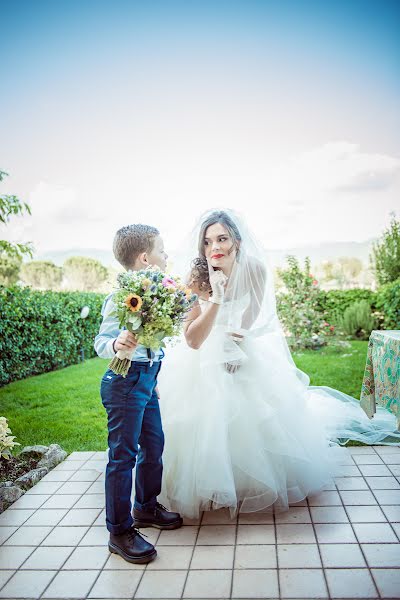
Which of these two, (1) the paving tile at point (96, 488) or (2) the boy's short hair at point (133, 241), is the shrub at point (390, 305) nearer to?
(1) the paving tile at point (96, 488)

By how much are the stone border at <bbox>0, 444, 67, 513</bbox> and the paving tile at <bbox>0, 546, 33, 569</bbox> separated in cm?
52

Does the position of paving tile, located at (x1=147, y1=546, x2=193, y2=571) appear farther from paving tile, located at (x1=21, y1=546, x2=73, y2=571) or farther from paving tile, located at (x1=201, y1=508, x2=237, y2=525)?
paving tile, located at (x1=21, y1=546, x2=73, y2=571)

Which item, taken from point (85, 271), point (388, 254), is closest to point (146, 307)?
point (388, 254)

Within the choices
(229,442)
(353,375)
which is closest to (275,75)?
(353,375)

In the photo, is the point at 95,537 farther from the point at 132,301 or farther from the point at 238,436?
the point at 132,301

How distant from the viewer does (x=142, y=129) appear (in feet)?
72.4

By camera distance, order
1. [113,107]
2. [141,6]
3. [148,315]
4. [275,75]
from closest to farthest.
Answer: [148,315] < [141,6] < [275,75] < [113,107]

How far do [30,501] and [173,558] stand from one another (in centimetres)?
127

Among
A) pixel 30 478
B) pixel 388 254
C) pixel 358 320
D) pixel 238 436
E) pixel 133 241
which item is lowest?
pixel 30 478

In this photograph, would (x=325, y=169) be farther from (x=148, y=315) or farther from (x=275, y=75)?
(x=148, y=315)

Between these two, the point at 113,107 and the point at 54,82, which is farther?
the point at 113,107

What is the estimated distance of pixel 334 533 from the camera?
2617 mm

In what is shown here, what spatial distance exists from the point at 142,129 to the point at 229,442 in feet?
69.3

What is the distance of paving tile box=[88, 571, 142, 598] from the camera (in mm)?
2203
